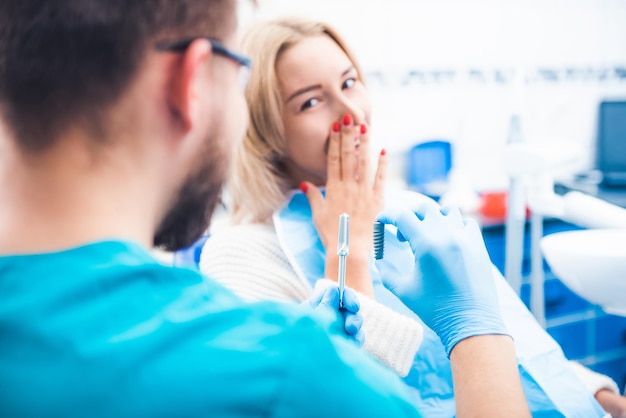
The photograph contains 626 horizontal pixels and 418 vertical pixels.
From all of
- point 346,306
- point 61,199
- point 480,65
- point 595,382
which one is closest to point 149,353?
point 61,199

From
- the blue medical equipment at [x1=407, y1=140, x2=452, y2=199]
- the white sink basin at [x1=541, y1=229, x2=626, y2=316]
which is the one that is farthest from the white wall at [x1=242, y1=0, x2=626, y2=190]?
the white sink basin at [x1=541, y1=229, x2=626, y2=316]

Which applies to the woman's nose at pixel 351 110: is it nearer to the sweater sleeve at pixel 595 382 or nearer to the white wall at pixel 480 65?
the sweater sleeve at pixel 595 382

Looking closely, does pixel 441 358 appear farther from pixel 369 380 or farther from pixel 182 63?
pixel 182 63

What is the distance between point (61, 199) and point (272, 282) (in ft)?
2.05

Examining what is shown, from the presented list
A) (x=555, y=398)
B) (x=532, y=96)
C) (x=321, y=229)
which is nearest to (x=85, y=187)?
(x=321, y=229)

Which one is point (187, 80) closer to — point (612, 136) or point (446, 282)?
point (446, 282)

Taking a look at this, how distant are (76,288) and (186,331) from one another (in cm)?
10

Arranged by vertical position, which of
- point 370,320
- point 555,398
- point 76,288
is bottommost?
point 555,398

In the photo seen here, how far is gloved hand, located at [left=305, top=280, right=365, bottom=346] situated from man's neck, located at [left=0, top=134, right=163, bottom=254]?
39 centimetres

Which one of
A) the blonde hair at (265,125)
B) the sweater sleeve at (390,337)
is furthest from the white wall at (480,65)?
the sweater sleeve at (390,337)

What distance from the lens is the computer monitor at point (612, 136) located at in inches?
→ 113

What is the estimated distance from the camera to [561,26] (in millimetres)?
2867

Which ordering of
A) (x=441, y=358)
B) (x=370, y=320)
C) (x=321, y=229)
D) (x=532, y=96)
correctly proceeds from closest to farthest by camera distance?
(x=370, y=320)
(x=441, y=358)
(x=321, y=229)
(x=532, y=96)

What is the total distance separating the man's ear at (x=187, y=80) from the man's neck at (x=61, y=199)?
0.08 meters
